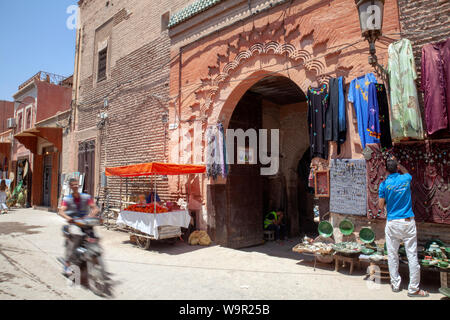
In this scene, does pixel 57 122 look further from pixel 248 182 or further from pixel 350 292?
pixel 350 292

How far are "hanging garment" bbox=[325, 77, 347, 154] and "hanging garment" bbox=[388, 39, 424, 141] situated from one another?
853 millimetres

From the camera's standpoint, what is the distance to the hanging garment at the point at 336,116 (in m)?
5.37

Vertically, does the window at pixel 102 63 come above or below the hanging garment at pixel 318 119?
above

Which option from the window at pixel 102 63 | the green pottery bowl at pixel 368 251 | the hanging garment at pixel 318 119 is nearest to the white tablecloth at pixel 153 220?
the hanging garment at pixel 318 119

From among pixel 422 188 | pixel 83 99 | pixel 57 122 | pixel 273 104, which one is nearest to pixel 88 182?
pixel 83 99

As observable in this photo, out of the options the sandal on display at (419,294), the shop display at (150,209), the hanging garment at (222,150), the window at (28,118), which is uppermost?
the window at (28,118)

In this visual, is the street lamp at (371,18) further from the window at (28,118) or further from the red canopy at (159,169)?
the window at (28,118)

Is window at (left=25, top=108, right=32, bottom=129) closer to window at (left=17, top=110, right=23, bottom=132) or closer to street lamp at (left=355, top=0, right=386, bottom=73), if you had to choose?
window at (left=17, top=110, right=23, bottom=132)

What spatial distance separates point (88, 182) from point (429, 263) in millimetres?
12099

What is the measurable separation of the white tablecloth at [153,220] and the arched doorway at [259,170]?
111cm

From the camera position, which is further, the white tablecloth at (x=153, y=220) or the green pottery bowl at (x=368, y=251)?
the white tablecloth at (x=153, y=220)

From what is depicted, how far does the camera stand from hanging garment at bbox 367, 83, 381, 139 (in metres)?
4.88

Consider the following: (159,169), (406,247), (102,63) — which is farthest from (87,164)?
(406,247)

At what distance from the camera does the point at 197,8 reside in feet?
27.1
